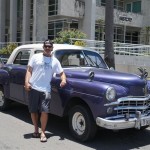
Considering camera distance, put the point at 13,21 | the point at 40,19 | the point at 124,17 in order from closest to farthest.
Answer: the point at 40,19, the point at 13,21, the point at 124,17

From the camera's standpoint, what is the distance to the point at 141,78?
7.18m

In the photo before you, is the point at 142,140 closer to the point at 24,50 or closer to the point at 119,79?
the point at 119,79

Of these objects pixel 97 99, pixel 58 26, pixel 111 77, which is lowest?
pixel 97 99

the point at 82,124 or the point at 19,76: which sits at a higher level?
the point at 19,76

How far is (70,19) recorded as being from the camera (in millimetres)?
32000

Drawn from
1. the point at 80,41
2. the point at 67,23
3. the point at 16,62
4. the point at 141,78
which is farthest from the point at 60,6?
the point at 141,78

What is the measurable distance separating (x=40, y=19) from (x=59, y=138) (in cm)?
2315

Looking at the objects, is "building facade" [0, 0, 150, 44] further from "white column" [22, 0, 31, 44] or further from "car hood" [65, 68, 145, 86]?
"car hood" [65, 68, 145, 86]

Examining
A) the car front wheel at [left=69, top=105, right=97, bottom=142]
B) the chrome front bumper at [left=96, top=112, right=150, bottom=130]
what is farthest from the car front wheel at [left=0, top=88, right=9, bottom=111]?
the chrome front bumper at [left=96, top=112, right=150, bottom=130]

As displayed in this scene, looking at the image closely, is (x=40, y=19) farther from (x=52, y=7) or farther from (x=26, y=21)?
(x=26, y=21)

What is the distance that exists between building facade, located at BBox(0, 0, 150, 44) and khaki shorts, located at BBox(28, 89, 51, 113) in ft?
74.7

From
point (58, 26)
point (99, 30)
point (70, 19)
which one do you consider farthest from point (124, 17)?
point (58, 26)

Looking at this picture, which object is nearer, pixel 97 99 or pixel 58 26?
pixel 97 99

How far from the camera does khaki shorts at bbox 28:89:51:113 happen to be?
700 cm
